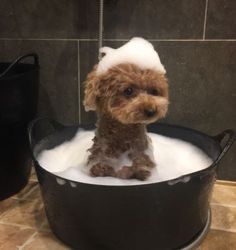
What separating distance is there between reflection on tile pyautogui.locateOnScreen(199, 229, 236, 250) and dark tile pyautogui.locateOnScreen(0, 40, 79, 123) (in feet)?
2.03

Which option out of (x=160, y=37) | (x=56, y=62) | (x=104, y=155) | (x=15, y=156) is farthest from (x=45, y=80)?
(x=104, y=155)

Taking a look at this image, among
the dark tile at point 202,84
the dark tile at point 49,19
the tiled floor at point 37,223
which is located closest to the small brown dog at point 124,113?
the tiled floor at point 37,223

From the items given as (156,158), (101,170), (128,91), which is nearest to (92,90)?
(128,91)

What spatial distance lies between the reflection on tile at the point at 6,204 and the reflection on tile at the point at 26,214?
0.6 inches

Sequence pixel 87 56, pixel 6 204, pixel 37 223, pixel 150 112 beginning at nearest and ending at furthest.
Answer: pixel 150 112 → pixel 37 223 → pixel 6 204 → pixel 87 56

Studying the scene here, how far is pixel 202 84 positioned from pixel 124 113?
1.57 feet

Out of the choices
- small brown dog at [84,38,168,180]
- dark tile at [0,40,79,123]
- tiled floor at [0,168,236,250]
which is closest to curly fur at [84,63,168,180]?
small brown dog at [84,38,168,180]

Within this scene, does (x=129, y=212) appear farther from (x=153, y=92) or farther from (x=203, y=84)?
(x=203, y=84)

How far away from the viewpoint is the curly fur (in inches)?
29.6

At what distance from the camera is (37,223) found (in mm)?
970

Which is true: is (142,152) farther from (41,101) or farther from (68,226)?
(41,101)

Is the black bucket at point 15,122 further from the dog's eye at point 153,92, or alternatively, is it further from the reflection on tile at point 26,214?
the dog's eye at point 153,92

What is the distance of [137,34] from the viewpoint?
1.16 meters

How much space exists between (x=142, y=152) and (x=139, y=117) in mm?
139
